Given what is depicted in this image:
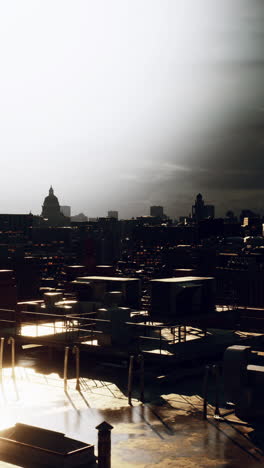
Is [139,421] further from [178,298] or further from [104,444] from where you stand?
[178,298]

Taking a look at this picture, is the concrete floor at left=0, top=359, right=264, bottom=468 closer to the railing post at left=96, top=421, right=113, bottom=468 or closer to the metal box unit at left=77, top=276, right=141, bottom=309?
the railing post at left=96, top=421, right=113, bottom=468

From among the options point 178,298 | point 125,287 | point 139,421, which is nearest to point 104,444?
point 139,421

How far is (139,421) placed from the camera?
15.8 m

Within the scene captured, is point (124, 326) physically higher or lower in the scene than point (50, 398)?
higher

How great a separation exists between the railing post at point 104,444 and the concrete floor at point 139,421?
47.6 inches

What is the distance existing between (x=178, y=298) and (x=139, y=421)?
1046 cm

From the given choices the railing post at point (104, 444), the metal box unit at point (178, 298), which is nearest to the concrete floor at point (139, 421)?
the railing post at point (104, 444)

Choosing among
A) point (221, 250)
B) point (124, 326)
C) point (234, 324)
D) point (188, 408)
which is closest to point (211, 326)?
point (234, 324)

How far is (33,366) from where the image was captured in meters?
22.9

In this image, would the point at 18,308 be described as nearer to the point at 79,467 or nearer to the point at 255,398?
the point at 255,398

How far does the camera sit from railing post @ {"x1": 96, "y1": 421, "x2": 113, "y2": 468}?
11.4 metres

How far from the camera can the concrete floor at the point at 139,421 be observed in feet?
43.4

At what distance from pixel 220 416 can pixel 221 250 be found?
154209 millimetres

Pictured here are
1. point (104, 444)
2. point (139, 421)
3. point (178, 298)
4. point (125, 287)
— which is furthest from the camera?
point (125, 287)
